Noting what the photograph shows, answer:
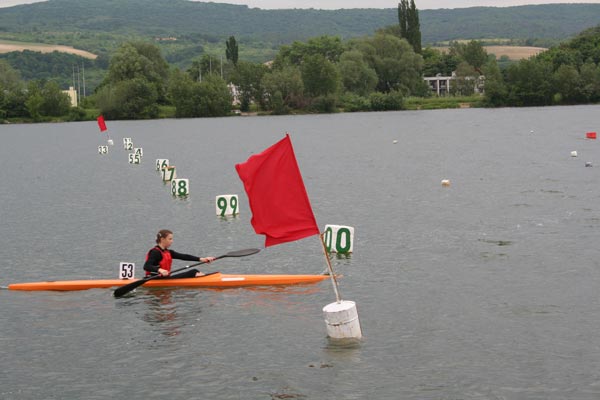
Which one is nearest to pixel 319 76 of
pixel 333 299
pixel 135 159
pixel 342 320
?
pixel 135 159

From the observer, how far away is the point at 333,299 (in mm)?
23391

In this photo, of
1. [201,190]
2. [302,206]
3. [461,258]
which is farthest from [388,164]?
[302,206]

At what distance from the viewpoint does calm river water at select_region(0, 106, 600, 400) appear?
17828 mm

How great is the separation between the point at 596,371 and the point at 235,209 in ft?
78.0

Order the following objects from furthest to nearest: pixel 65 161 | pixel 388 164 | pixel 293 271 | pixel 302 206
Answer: pixel 65 161 → pixel 388 164 → pixel 293 271 → pixel 302 206

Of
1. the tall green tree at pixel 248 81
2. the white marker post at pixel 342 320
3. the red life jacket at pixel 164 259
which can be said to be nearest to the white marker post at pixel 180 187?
the red life jacket at pixel 164 259

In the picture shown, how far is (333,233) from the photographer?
2927 cm

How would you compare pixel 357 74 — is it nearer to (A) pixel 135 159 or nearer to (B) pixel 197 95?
(B) pixel 197 95

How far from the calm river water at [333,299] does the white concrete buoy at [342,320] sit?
0.99ft

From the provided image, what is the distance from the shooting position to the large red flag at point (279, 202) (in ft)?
65.2

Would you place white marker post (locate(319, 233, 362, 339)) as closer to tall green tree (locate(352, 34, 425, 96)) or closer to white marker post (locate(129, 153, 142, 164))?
white marker post (locate(129, 153, 142, 164))

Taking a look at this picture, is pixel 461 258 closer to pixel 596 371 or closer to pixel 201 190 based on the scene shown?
pixel 596 371

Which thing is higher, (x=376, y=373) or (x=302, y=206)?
(x=302, y=206)

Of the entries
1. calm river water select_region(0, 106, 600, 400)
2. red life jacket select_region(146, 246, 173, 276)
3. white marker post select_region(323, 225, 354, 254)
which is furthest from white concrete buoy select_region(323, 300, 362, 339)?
white marker post select_region(323, 225, 354, 254)
